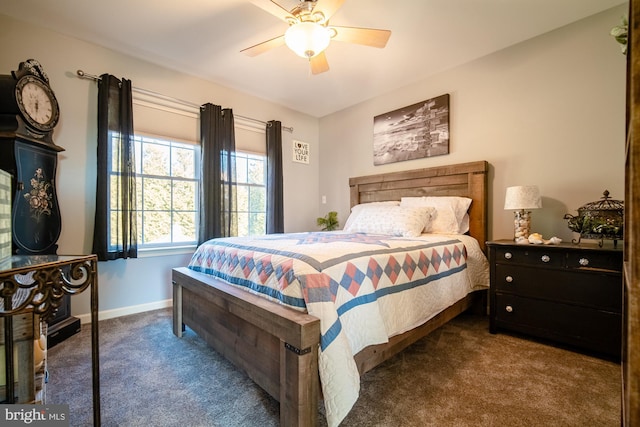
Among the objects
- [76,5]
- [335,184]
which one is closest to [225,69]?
[76,5]

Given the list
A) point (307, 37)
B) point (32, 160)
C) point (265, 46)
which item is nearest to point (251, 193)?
point (265, 46)

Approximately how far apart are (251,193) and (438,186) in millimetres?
2475

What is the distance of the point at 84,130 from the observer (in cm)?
266

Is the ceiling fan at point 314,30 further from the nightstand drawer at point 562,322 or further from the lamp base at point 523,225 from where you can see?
the nightstand drawer at point 562,322

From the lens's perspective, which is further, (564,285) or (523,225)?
(523,225)

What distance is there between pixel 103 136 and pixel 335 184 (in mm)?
2975

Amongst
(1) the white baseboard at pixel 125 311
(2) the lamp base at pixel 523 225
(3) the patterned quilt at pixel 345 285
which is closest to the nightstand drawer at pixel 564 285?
(2) the lamp base at pixel 523 225

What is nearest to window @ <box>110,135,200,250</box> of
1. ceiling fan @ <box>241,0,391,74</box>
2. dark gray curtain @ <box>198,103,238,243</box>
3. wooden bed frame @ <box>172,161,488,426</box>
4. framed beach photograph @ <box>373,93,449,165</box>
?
dark gray curtain @ <box>198,103,238,243</box>

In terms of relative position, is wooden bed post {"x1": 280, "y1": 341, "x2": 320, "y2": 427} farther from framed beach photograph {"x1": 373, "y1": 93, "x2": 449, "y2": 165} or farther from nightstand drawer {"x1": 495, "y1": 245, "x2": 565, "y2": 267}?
framed beach photograph {"x1": 373, "y1": 93, "x2": 449, "y2": 165}

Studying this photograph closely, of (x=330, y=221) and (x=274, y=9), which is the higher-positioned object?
(x=274, y=9)

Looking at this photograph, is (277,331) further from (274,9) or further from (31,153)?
(31,153)

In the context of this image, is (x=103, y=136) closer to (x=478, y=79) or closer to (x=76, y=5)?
(x=76, y=5)

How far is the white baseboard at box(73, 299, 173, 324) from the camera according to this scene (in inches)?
104

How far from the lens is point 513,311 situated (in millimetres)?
Result: 2273
